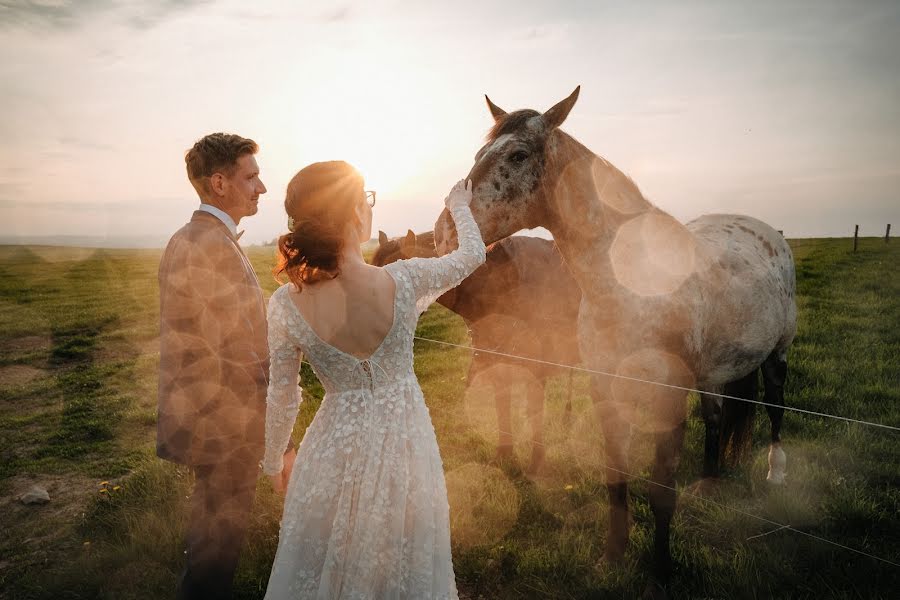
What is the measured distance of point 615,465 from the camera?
3455 millimetres

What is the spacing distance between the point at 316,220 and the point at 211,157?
1.16 metres

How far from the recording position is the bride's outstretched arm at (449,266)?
86.0 inches

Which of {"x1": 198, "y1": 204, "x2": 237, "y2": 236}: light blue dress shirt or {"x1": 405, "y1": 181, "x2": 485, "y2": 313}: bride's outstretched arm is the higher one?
{"x1": 198, "y1": 204, "x2": 237, "y2": 236}: light blue dress shirt

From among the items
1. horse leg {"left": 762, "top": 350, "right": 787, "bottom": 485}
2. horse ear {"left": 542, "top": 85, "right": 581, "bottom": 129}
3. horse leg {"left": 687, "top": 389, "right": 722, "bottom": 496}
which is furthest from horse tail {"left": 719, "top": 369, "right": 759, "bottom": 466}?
horse ear {"left": 542, "top": 85, "right": 581, "bottom": 129}

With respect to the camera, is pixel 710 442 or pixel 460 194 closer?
pixel 460 194

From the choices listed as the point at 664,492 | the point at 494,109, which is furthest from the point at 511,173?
the point at 664,492

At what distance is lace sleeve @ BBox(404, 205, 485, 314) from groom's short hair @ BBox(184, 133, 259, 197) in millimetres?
1331

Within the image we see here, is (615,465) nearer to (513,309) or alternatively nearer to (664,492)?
(664,492)

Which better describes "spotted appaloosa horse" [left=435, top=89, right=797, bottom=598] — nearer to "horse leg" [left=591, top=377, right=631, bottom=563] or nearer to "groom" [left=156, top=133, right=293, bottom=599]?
"horse leg" [left=591, top=377, right=631, bottom=563]

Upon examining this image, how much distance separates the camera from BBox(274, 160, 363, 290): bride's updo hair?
6.43ft

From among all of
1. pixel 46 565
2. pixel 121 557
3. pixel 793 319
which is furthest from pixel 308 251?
pixel 793 319

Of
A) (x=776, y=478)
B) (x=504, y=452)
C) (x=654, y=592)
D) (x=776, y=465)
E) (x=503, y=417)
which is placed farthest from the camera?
(x=503, y=417)

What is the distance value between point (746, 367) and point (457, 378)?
5127mm

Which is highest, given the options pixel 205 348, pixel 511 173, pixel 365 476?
pixel 511 173
